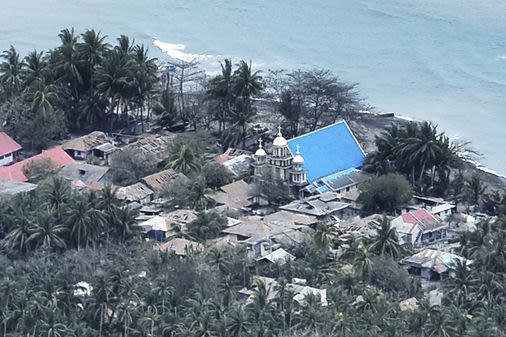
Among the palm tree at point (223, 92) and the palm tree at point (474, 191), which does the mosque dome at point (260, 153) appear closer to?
the palm tree at point (223, 92)

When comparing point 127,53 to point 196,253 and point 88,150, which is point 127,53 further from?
point 196,253

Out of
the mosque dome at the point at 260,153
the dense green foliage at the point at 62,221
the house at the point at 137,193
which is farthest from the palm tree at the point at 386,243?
the house at the point at 137,193

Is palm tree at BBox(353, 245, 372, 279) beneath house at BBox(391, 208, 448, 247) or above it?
above

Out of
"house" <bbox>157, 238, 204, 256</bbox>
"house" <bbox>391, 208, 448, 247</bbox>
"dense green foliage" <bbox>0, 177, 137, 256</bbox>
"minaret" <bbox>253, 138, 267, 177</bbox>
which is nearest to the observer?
"house" <bbox>157, 238, 204, 256</bbox>

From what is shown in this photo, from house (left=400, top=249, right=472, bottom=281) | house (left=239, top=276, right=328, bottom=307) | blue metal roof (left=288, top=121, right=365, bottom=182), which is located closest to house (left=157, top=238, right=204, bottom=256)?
house (left=239, top=276, right=328, bottom=307)

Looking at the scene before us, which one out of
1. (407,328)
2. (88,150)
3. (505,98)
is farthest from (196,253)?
(505,98)

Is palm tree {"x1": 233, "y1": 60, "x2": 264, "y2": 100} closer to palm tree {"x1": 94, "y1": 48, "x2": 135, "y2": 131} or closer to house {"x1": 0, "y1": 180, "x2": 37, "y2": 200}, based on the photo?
palm tree {"x1": 94, "y1": 48, "x2": 135, "y2": 131}

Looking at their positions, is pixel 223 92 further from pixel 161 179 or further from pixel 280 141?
pixel 161 179
